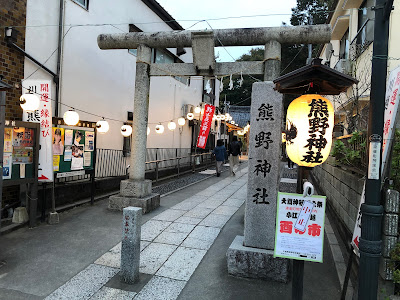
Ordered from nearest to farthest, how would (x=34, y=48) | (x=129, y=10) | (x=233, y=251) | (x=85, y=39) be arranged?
(x=233, y=251)
(x=34, y=48)
(x=85, y=39)
(x=129, y=10)

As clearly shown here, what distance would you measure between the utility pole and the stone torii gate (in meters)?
1.54

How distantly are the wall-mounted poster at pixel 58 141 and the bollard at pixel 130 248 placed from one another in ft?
14.3

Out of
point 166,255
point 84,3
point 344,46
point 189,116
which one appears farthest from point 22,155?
point 344,46

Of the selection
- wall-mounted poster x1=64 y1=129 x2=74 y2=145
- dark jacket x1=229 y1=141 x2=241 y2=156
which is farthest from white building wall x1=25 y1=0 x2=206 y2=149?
dark jacket x1=229 y1=141 x2=241 y2=156

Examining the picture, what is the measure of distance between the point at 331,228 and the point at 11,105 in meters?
9.44

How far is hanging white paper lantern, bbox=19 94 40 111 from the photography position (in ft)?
21.8

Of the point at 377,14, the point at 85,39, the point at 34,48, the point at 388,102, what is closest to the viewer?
the point at 377,14

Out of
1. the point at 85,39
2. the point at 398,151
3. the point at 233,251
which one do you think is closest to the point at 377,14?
the point at 398,151

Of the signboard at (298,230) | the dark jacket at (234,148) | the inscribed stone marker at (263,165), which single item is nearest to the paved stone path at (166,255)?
the inscribed stone marker at (263,165)

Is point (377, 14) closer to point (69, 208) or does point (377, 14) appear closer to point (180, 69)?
point (180, 69)

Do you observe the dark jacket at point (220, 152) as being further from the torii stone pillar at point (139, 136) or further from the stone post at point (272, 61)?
the stone post at point (272, 61)

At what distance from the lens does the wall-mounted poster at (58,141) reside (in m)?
7.87

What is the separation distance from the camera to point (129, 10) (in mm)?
12766

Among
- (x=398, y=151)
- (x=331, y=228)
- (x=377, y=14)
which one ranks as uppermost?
(x=377, y=14)
